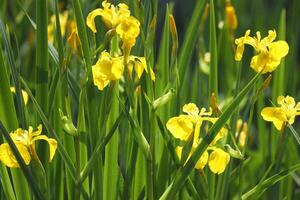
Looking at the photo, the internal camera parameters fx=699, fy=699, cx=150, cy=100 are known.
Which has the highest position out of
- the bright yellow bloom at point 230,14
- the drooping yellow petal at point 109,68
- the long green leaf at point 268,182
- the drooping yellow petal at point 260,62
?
the drooping yellow petal at point 109,68

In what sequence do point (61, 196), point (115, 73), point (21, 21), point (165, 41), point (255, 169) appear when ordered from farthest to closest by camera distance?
point (21, 21) → point (255, 169) → point (165, 41) → point (61, 196) → point (115, 73)

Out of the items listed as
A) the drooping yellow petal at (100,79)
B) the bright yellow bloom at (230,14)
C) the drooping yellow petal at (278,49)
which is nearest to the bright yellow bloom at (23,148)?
the drooping yellow petal at (100,79)

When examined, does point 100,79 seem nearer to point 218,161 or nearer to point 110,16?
point 110,16

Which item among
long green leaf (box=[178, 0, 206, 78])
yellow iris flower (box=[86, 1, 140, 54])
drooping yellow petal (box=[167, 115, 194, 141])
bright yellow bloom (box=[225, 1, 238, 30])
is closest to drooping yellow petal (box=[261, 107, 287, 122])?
drooping yellow petal (box=[167, 115, 194, 141])

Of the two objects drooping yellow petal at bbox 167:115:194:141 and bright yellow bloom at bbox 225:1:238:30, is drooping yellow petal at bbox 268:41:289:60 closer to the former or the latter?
drooping yellow petal at bbox 167:115:194:141

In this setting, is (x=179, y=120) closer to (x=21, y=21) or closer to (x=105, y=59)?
(x=105, y=59)

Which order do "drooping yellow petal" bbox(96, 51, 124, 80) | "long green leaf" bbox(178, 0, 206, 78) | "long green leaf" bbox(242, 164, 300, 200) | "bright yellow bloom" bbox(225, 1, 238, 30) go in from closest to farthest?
"drooping yellow petal" bbox(96, 51, 124, 80) < "long green leaf" bbox(242, 164, 300, 200) < "long green leaf" bbox(178, 0, 206, 78) < "bright yellow bloom" bbox(225, 1, 238, 30)

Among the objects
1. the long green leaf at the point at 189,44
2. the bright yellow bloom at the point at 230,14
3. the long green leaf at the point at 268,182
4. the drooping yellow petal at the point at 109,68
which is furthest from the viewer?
the bright yellow bloom at the point at 230,14

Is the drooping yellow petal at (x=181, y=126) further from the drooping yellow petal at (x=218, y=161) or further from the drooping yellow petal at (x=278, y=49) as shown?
the drooping yellow petal at (x=278, y=49)

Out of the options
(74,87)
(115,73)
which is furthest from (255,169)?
(115,73)
